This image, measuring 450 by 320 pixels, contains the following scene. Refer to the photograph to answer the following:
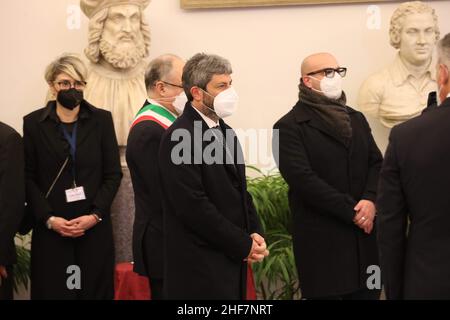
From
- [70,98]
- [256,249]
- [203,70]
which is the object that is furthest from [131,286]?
[203,70]

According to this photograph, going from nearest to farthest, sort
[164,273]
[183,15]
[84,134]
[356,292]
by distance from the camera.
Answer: [164,273] < [356,292] < [84,134] < [183,15]

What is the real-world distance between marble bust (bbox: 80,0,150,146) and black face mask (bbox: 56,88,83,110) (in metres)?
0.85

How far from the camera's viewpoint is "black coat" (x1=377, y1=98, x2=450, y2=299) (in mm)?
3211

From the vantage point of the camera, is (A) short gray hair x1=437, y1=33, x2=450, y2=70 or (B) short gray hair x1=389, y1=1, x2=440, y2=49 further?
(B) short gray hair x1=389, y1=1, x2=440, y2=49

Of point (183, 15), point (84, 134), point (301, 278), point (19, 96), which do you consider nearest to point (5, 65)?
point (19, 96)

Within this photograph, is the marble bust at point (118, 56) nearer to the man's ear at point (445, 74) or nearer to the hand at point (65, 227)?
the hand at point (65, 227)

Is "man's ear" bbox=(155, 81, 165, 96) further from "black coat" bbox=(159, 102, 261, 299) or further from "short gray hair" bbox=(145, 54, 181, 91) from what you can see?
"black coat" bbox=(159, 102, 261, 299)

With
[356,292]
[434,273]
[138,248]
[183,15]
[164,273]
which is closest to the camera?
[434,273]

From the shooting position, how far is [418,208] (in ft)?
10.7

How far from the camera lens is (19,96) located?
22.9ft

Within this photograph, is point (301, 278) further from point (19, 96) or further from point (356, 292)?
point (19, 96)

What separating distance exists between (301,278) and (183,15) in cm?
294

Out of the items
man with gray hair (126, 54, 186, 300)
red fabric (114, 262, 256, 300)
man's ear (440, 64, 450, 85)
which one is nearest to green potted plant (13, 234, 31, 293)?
red fabric (114, 262, 256, 300)

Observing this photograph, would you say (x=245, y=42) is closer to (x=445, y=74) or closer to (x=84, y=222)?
(x=84, y=222)
